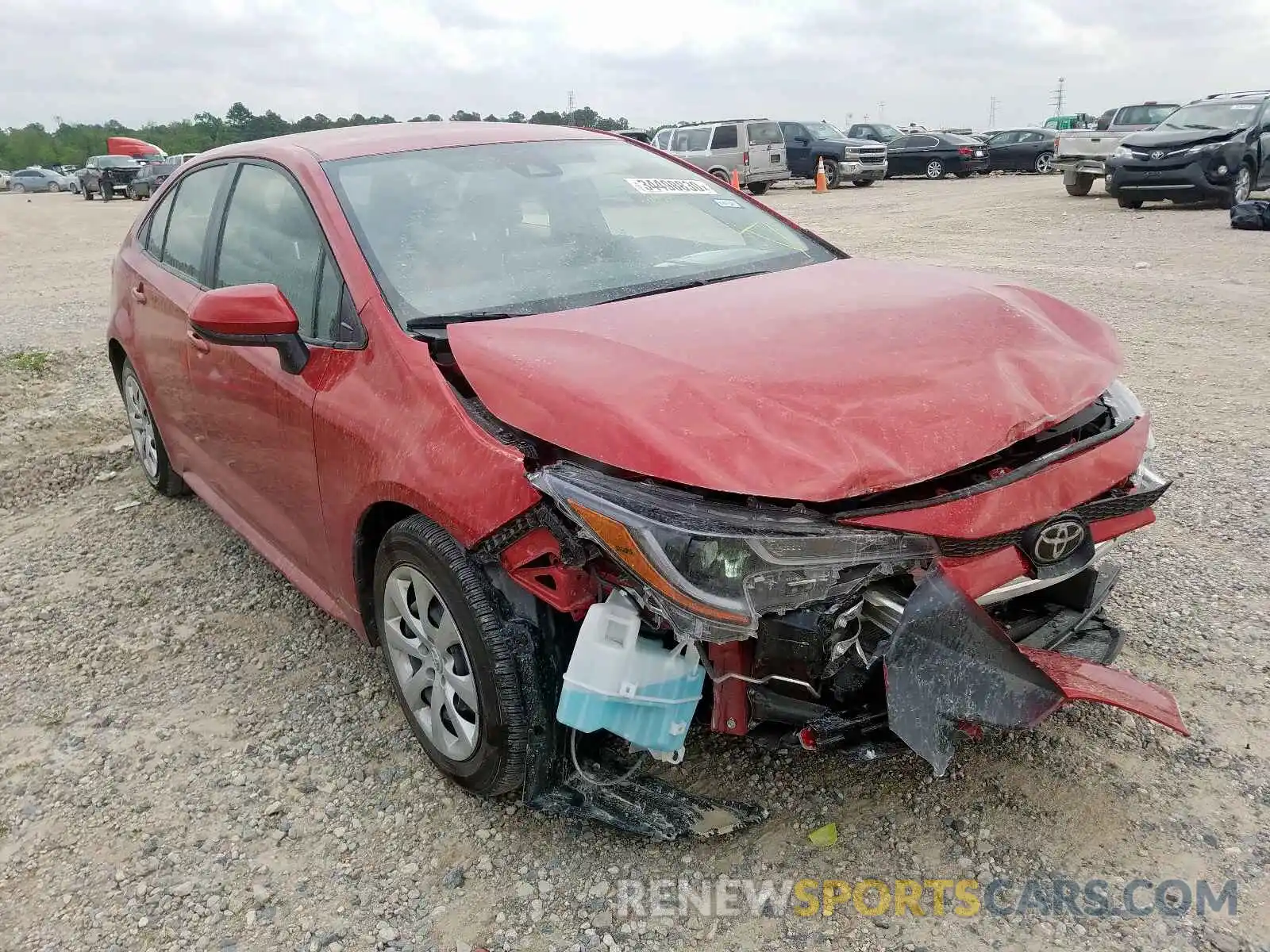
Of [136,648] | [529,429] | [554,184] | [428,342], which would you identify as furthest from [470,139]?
[136,648]

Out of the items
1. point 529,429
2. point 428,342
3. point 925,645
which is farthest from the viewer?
point 428,342

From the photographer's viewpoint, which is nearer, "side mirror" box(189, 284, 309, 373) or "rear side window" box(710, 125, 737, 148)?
"side mirror" box(189, 284, 309, 373)

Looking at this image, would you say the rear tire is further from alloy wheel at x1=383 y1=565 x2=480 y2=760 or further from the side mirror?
alloy wheel at x1=383 y1=565 x2=480 y2=760

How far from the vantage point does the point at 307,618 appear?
3568 millimetres

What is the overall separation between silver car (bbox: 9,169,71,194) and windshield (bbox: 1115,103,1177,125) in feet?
174

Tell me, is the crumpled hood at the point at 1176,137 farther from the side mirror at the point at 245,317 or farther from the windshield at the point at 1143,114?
the side mirror at the point at 245,317

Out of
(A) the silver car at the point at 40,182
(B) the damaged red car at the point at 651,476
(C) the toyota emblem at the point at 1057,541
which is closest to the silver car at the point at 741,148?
(B) the damaged red car at the point at 651,476

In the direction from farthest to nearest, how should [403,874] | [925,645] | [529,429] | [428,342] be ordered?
[428,342]
[403,874]
[529,429]
[925,645]

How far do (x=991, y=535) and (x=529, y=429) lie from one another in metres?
1.01

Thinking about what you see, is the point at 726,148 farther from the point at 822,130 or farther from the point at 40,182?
the point at 40,182

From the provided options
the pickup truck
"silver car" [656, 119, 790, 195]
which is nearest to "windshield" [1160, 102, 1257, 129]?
the pickup truck

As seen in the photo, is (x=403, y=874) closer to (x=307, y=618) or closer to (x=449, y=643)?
(x=449, y=643)

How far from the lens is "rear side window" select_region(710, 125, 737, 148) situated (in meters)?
23.5

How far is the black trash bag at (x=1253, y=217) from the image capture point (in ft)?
40.1
